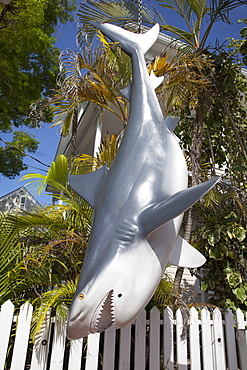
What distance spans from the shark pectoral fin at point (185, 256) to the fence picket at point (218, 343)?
5.48 ft

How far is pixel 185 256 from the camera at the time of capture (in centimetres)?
201

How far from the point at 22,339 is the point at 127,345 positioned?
1025 millimetres

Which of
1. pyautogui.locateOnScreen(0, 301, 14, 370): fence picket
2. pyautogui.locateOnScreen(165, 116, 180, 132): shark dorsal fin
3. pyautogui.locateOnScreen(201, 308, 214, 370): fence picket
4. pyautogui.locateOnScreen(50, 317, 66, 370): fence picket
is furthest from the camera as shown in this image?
pyautogui.locateOnScreen(201, 308, 214, 370): fence picket

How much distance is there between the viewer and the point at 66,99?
16.8 feet

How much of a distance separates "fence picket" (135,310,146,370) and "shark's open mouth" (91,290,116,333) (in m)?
1.72

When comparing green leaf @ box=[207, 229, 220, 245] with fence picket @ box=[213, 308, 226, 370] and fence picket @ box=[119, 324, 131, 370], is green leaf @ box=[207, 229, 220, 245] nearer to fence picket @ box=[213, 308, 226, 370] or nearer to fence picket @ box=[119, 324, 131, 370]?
fence picket @ box=[213, 308, 226, 370]

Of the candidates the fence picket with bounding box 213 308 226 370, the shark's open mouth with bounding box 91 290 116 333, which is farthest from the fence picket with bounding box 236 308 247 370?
the shark's open mouth with bounding box 91 290 116 333

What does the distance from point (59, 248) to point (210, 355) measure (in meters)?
2.15

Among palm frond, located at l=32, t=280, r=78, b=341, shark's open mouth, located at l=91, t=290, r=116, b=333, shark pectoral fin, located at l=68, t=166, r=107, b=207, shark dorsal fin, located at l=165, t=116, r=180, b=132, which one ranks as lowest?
shark's open mouth, located at l=91, t=290, r=116, b=333

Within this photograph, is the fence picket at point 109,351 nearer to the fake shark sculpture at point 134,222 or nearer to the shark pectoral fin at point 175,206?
the fake shark sculpture at point 134,222

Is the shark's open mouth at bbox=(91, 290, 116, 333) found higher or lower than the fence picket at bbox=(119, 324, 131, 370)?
higher

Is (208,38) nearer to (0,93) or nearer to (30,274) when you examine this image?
(30,274)

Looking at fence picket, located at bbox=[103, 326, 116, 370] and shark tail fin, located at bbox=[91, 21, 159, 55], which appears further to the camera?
fence picket, located at bbox=[103, 326, 116, 370]

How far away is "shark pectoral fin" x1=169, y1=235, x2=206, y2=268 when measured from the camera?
1.97 metres
